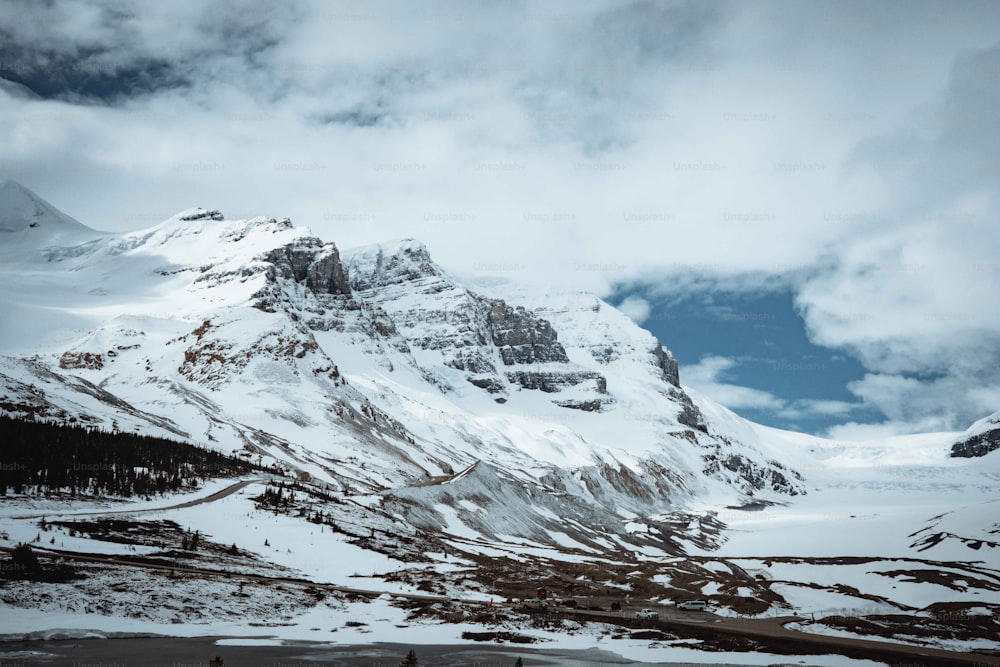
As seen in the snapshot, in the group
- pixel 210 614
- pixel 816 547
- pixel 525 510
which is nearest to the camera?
pixel 210 614

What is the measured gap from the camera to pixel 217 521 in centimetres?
6906

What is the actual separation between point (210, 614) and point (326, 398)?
527 feet

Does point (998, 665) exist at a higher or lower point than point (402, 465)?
lower

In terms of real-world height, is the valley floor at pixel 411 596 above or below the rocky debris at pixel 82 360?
below

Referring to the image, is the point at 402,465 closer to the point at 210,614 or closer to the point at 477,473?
the point at 477,473

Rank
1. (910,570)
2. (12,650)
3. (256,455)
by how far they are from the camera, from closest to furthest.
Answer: (12,650)
(910,570)
(256,455)

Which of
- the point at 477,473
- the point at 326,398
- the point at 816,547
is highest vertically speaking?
the point at 326,398

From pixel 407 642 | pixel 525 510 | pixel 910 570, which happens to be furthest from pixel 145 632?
pixel 525 510

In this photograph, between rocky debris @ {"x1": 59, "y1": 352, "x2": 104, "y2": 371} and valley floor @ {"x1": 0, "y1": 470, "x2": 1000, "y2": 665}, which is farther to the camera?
rocky debris @ {"x1": 59, "y1": 352, "x2": 104, "y2": 371}

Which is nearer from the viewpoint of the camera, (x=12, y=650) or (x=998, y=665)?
(x=12, y=650)

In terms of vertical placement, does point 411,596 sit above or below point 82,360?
below

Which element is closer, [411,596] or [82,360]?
[411,596]

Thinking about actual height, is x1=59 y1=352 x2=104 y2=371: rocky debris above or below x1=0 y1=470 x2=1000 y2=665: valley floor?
above

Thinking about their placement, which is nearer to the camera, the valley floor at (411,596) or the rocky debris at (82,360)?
the valley floor at (411,596)
